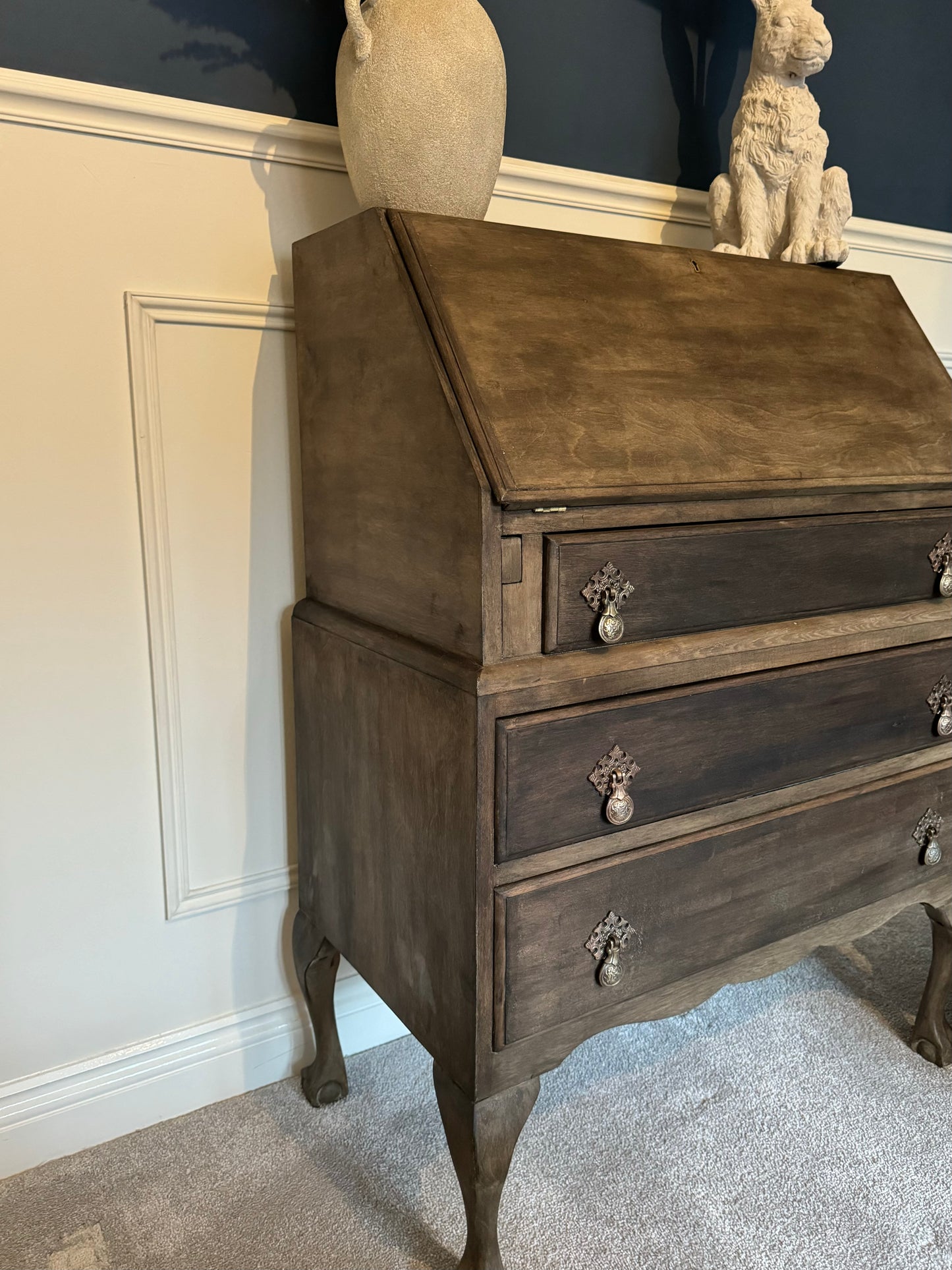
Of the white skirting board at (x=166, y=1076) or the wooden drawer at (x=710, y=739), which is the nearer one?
the wooden drawer at (x=710, y=739)

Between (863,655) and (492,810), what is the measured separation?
64cm

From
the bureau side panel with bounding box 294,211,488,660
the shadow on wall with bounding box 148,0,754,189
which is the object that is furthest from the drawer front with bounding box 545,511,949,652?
the shadow on wall with bounding box 148,0,754,189

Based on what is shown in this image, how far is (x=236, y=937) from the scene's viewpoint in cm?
153

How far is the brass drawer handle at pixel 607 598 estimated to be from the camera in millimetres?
1028

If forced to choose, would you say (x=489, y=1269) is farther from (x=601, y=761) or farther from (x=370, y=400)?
(x=370, y=400)

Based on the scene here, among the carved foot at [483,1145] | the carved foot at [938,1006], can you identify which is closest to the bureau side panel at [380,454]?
the carved foot at [483,1145]

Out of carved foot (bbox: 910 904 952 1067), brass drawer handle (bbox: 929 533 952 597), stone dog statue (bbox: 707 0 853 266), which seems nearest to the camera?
brass drawer handle (bbox: 929 533 952 597)

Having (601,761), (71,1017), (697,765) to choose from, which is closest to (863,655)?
(697,765)

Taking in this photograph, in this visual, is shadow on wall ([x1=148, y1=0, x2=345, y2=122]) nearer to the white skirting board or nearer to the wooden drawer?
the wooden drawer

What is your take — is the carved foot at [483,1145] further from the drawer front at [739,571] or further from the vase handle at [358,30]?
the vase handle at [358,30]

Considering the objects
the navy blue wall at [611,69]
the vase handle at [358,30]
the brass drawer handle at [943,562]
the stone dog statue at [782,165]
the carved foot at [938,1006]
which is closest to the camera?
the vase handle at [358,30]

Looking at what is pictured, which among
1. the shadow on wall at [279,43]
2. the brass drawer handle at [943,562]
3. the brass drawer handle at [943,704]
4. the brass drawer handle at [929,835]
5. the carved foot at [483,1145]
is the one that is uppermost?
the shadow on wall at [279,43]

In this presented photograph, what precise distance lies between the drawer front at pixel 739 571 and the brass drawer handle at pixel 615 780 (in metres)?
0.14

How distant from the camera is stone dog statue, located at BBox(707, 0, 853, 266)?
4.82 ft
